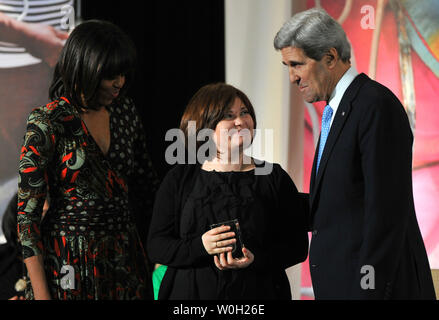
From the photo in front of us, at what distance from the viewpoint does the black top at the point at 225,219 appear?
78.7 inches

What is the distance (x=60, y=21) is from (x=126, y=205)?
86.9 inches

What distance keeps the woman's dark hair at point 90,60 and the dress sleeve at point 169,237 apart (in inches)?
17.7

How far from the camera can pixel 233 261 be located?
1.94m

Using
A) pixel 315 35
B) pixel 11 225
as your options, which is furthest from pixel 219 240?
pixel 11 225

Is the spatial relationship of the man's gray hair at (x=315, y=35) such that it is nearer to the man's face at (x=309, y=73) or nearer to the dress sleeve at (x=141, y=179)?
the man's face at (x=309, y=73)

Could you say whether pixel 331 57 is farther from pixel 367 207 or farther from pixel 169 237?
pixel 169 237

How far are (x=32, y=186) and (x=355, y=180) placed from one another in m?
0.94

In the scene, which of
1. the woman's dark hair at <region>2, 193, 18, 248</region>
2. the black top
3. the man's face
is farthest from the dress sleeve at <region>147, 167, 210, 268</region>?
the woman's dark hair at <region>2, 193, 18, 248</region>

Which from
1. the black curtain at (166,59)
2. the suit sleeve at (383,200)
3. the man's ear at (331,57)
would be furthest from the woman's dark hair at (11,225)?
the suit sleeve at (383,200)

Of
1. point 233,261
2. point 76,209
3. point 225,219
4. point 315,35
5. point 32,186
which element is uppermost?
point 315,35

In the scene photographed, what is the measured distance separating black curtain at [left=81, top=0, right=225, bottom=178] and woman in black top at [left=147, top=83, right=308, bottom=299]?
1.60 m

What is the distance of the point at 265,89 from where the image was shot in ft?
13.2
